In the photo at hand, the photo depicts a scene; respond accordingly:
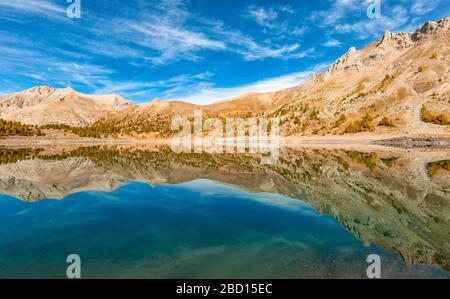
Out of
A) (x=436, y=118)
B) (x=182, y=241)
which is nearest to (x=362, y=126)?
(x=436, y=118)

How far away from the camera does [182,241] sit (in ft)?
54.7

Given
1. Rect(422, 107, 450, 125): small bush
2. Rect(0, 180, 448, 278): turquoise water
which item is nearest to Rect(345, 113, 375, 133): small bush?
Rect(422, 107, 450, 125): small bush

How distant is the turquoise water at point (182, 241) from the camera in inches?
508

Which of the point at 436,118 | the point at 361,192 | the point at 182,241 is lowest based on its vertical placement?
the point at 182,241

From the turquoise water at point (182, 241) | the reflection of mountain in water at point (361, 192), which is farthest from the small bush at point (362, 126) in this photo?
the turquoise water at point (182, 241)

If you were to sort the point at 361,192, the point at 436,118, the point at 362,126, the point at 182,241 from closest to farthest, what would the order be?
the point at 182,241
the point at 361,192
the point at 436,118
the point at 362,126

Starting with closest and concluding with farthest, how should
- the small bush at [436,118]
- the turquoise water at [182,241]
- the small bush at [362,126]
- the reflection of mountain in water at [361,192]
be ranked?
the turquoise water at [182,241] → the reflection of mountain in water at [361,192] → the small bush at [436,118] → the small bush at [362,126]

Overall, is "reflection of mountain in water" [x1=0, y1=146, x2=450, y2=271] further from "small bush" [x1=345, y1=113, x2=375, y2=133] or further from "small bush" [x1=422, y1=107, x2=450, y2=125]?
"small bush" [x1=345, y1=113, x2=375, y2=133]

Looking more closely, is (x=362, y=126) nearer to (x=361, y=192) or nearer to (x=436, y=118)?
(x=436, y=118)

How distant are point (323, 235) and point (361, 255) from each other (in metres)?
3.43

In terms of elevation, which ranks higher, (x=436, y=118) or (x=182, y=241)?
(x=436, y=118)

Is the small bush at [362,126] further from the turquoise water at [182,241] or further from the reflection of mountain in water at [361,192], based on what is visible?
the turquoise water at [182,241]
